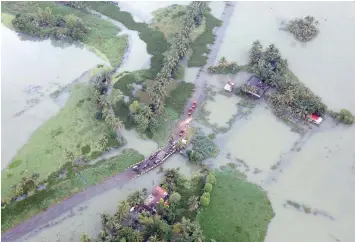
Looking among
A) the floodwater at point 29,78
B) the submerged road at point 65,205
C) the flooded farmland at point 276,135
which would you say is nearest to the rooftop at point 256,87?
the flooded farmland at point 276,135

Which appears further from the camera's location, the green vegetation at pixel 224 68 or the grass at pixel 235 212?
the green vegetation at pixel 224 68

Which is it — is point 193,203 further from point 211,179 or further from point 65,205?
point 65,205

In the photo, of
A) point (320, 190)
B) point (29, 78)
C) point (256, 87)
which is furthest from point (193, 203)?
point (29, 78)

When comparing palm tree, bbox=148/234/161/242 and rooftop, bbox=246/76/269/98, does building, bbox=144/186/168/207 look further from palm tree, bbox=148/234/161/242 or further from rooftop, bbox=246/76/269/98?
rooftop, bbox=246/76/269/98

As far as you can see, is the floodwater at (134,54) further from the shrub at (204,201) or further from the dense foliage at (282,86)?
the shrub at (204,201)

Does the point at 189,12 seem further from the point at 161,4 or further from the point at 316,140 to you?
the point at 316,140

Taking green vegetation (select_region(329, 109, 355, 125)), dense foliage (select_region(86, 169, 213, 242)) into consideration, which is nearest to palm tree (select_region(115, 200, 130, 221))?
dense foliage (select_region(86, 169, 213, 242))
